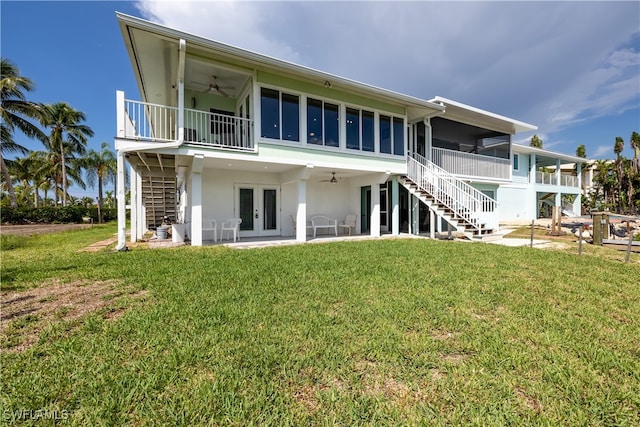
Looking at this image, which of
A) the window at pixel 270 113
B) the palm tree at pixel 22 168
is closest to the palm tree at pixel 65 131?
the palm tree at pixel 22 168

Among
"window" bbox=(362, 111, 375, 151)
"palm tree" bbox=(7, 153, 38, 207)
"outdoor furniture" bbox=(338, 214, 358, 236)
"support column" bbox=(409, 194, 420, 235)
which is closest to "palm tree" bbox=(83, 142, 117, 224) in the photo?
"palm tree" bbox=(7, 153, 38, 207)

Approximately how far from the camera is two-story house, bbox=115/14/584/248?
8211 mm

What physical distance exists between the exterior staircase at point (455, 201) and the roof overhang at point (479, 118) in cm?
312

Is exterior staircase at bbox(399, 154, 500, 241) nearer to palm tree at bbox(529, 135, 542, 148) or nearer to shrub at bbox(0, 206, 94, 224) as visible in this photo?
shrub at bbox(0, 206, 94, 224)

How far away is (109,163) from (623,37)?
4371 centimetres

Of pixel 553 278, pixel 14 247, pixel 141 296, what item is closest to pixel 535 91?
pixel 553 278

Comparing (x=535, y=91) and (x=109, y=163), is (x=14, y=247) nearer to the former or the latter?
(x=109, y=163)

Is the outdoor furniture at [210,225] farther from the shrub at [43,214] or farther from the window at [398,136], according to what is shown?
the shrub at [43,214]

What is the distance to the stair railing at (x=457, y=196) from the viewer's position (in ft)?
35.9

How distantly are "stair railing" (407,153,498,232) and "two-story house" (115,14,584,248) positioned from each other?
4cm

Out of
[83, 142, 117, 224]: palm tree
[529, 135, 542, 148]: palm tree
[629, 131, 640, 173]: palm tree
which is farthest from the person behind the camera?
[529, 135, 542, 148]: palm tree

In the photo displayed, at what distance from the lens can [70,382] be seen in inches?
90.3

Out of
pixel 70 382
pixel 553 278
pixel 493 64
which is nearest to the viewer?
pixel 70 382

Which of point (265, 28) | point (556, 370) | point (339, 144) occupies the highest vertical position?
point (265, 28)
